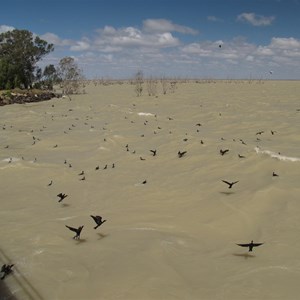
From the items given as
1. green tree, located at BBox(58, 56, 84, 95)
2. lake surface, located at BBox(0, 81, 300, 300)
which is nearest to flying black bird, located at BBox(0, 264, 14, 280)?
lake surface, located at BBox(0, 81, 300, 300)

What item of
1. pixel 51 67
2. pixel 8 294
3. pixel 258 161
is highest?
pixel 51 67

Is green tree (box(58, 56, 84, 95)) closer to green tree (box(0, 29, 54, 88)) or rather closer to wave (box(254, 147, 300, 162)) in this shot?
green tree (box(0, 29, 54, 88))

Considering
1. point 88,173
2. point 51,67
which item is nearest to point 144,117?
point 88,173

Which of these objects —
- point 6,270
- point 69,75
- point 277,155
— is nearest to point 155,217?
point 6,270


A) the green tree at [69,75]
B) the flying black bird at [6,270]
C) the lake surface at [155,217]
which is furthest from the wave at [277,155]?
the green tree at [69,75]

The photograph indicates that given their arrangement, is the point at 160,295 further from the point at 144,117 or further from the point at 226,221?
the point at 144,117

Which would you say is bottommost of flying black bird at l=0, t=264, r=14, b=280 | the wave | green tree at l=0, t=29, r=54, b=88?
flying black bird at l=0, t=264, r=14, b=280

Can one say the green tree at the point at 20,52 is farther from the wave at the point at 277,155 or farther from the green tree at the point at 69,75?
the wave at the point at 277,155

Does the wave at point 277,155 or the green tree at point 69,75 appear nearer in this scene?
the wave at point 277,155
